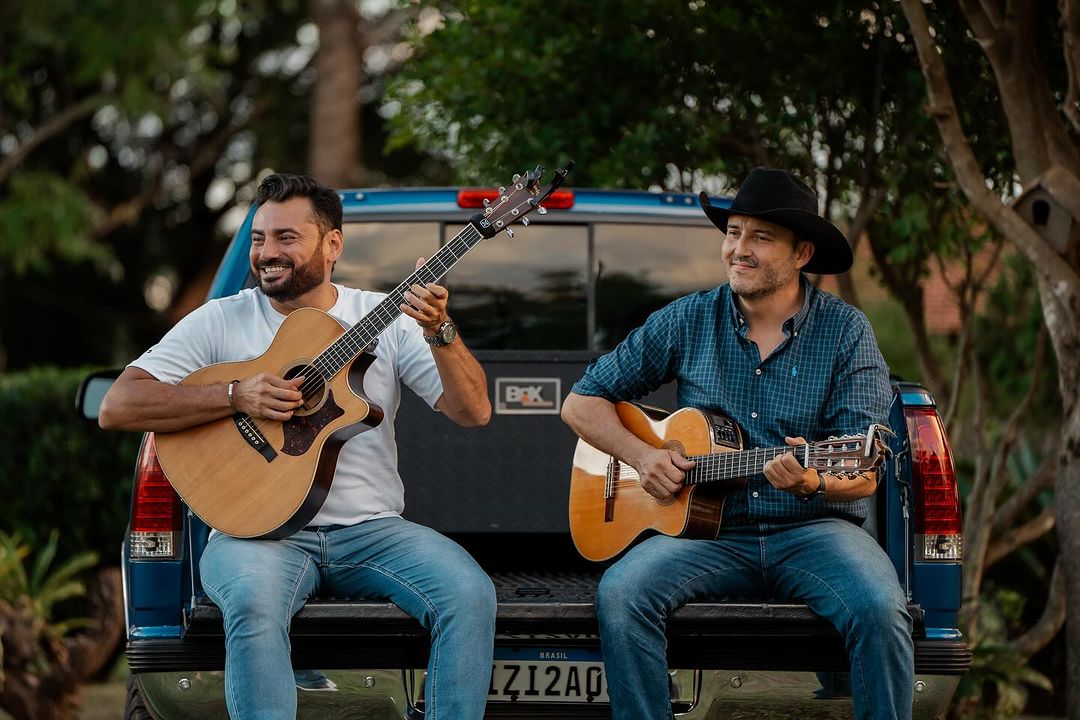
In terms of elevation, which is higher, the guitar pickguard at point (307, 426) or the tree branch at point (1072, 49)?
the tree branch at point (1072, 49)

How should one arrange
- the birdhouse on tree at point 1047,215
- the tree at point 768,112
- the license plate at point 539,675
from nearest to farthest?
the license plate at point 539,675, the birdhouse on tree at point 1047,215, the tree at point 768,112

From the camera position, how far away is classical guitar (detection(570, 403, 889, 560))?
11.8 ft

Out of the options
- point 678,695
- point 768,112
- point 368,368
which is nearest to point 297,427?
point 368,368

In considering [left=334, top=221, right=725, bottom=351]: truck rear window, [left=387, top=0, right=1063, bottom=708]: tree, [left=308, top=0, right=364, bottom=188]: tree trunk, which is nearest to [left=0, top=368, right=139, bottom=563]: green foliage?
[left=387, top=0, right=1063, bottom=708]: tree

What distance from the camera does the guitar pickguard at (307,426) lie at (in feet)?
12.7

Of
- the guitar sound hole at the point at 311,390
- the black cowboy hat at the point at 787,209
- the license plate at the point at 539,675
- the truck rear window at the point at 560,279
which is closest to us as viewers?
the license plate at the point at 539,675

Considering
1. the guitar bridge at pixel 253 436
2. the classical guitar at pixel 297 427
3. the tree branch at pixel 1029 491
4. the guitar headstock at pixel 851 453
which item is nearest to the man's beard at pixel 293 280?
the classical guitar at pixel 297 427

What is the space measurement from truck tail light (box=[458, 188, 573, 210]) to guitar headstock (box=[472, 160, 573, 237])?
2.08ft

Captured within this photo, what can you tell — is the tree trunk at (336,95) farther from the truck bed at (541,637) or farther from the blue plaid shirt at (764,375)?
the truck bed at (541,637)

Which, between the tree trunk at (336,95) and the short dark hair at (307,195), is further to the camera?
the tree trunk at (336,95)

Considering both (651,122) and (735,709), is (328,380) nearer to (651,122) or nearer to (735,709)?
(735,709)

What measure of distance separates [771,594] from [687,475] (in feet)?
1.24

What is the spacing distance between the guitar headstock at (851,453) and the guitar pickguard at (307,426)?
3.92 ft

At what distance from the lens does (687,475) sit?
3.84m
